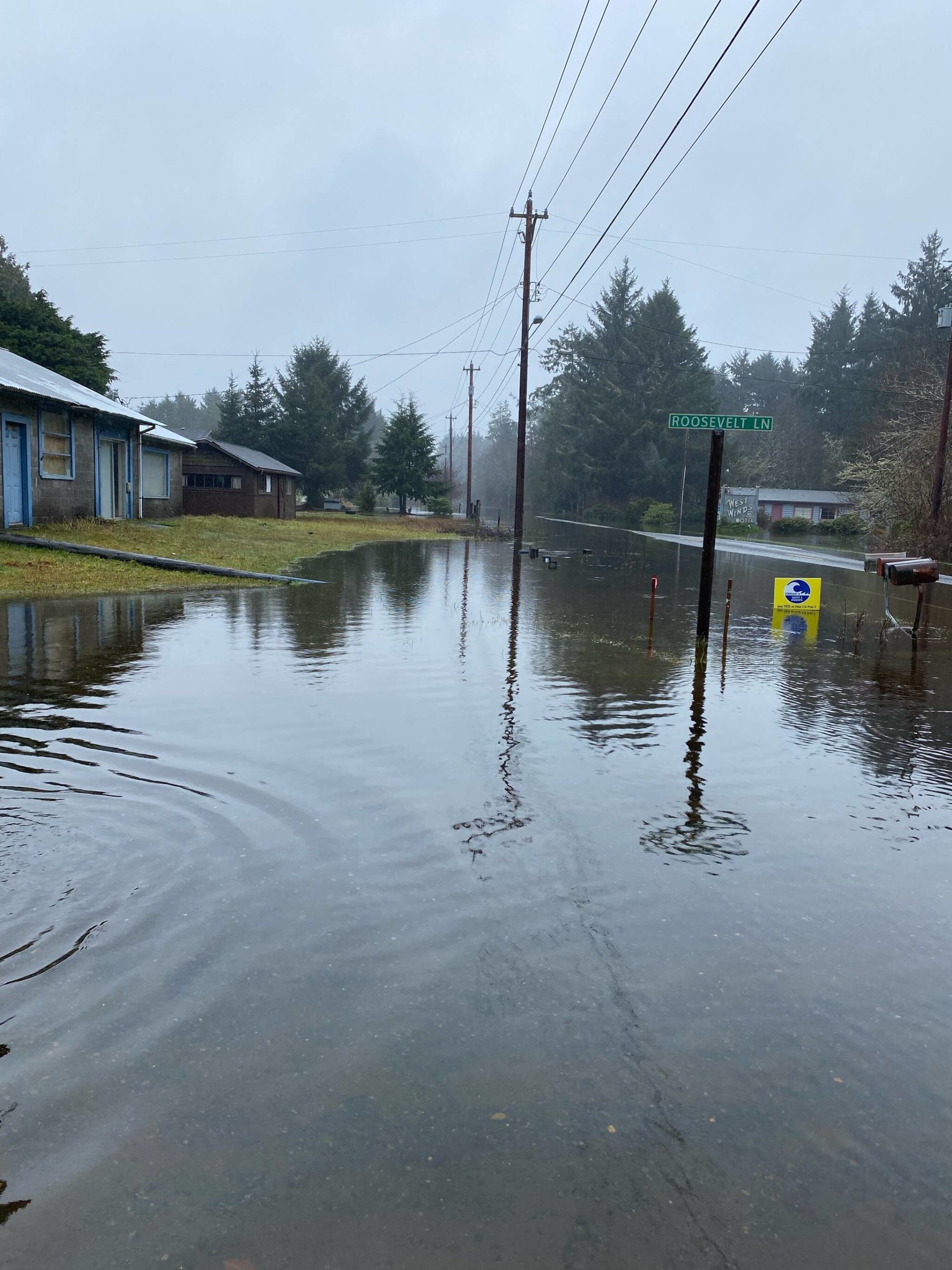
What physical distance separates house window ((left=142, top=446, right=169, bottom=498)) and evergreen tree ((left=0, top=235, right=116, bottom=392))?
30.4 ft

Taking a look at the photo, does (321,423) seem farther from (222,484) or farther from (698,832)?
(698,832)

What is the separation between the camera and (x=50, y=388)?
28.0 meters

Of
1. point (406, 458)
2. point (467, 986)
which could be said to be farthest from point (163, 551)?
point (406, 458)

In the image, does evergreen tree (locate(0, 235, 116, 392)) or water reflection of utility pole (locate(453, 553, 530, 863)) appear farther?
evergreen tree (locate(0, 235, 116, 392))

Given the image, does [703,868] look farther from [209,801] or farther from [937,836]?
[209,801]

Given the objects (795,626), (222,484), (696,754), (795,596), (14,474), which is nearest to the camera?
(696,754)

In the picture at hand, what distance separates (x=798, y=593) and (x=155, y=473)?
1044 inches

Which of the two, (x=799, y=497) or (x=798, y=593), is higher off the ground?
(x=799, y=497)

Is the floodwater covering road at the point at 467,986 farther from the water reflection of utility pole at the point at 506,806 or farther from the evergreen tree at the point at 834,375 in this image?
the evergreen tree at the point at 834,375

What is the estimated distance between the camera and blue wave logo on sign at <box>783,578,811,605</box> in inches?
842

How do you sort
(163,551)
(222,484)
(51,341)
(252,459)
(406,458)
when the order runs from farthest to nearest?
(406,458) < (252,459) < (222,484) < (51,341) < (163,551)

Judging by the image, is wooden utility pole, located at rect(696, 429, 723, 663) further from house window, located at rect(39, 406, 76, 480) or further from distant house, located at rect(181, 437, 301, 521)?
distant house, located at rect(181, 437, 301, 521)

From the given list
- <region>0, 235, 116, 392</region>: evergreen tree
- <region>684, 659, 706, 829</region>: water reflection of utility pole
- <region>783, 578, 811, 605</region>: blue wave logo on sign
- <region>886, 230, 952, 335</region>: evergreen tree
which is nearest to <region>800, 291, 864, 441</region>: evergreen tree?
<region>886, 230, 952, 335</region>: evergreen tree

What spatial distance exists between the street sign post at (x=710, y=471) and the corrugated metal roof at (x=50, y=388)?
1738 cm
